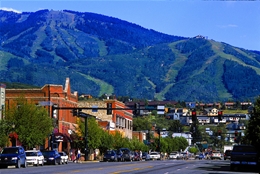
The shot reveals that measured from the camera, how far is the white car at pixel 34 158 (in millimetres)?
65375

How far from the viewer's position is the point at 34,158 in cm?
6562

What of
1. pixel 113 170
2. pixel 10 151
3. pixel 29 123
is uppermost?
pixel 29 123

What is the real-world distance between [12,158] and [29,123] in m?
21.3

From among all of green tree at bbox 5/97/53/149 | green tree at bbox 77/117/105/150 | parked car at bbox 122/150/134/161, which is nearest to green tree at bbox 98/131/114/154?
green tree at bbox 77/117/105/150

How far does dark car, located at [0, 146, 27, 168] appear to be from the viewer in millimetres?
58344

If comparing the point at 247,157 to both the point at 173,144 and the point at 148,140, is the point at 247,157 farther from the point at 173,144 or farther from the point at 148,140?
the point at 173,144

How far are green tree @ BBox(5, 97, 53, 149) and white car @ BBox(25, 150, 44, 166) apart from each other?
11.5 meters

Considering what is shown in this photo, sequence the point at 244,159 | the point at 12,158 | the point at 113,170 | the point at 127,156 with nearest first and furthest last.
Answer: the point at 113,170, the point at 12,158, the point at 244,159, the point at 127,156

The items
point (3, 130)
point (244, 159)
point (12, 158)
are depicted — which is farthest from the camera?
point (3, 130)

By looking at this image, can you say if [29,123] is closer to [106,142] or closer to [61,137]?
[61,137]

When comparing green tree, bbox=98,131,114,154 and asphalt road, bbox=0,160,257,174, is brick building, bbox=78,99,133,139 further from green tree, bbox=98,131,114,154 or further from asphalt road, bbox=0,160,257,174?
asphalt road, bbox=0,160,257,174

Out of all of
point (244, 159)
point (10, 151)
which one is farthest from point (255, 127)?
point (10, 151)

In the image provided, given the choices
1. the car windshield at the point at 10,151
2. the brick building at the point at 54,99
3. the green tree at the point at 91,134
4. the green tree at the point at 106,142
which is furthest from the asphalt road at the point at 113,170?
the green tree at the point at 106,142

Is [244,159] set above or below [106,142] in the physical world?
below
